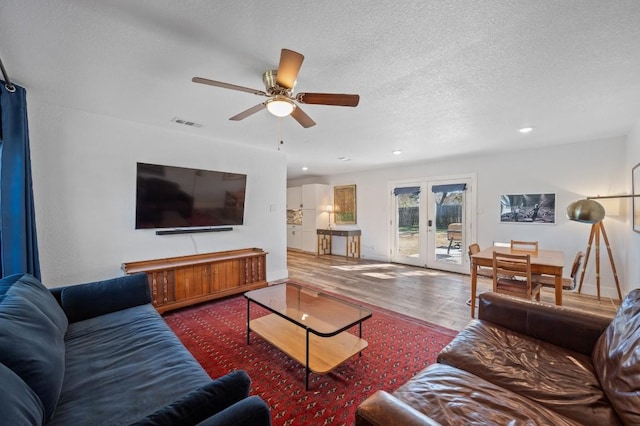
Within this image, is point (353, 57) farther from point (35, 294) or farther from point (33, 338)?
point (35, 294)

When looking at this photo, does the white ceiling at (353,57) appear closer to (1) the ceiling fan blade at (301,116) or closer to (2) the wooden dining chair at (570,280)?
(1) the ceiling fan blade at (301,116)

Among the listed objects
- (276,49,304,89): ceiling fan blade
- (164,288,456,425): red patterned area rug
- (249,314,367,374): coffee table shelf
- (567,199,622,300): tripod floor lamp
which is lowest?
(164,288,456,425): red patterned area rug

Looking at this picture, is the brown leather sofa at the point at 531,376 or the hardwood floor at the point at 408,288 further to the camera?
the hardwood floor at the point at 408,288

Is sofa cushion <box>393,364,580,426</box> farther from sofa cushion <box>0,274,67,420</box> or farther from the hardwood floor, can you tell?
the hardwood floor

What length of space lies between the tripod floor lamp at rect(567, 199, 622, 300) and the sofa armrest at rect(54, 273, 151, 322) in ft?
16.0

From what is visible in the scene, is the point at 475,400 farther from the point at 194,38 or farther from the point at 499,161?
the point at 499,161

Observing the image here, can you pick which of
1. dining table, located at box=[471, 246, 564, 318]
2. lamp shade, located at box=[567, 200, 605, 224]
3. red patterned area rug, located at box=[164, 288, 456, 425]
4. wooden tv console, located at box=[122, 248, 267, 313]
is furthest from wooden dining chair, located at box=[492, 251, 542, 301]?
wooden tv console, located at box=[122, 248, 267, 313]

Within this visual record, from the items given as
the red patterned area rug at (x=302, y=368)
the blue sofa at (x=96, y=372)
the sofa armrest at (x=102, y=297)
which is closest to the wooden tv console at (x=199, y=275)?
the red patterned area rug at (x=302, y=368)

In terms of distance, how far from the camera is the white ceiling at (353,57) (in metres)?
1.44

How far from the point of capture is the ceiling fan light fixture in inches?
74.9

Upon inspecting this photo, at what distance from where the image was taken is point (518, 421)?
3.45 ft

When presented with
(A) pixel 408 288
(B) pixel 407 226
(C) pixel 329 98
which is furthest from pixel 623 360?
(B) pixel 407 226

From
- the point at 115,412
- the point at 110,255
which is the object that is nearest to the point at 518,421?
the point at 115,412

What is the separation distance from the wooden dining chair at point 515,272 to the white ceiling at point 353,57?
1.59 m
